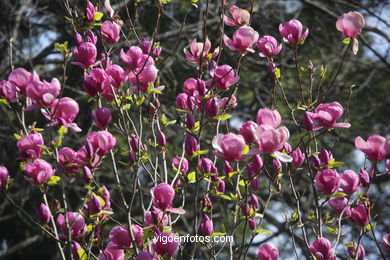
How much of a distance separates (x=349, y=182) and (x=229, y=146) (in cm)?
42

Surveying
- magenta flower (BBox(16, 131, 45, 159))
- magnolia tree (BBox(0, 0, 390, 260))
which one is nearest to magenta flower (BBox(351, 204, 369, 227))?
magnolia tree (BBox(0, 0, 390, 260))

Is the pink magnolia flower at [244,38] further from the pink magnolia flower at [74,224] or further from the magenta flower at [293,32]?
the pink magnolia flower at [74,224]

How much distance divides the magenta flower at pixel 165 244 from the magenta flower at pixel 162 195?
0.06 metres

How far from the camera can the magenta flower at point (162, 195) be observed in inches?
42.2

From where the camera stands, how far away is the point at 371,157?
4.13 ft

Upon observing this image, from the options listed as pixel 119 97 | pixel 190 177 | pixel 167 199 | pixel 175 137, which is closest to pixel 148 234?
pixel 167 199

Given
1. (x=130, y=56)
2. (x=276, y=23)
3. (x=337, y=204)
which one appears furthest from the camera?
(x=276, y=23)

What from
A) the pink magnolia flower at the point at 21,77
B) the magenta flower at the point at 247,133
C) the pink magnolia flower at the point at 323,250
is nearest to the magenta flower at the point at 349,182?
the pink magnolia flower at the point at 323,250

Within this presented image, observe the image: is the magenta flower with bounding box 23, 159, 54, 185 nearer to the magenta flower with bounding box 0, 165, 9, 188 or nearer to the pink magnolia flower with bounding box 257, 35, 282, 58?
the magenta flower with bounding box 0, 165, 9, 188

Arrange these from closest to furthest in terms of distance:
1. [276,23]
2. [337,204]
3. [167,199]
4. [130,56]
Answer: [167,199] → [130,56] → [337,204] → [276,23]

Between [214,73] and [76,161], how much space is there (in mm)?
403

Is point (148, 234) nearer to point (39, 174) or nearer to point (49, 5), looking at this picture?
point (39, 174)

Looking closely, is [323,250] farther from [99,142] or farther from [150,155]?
[99,142]

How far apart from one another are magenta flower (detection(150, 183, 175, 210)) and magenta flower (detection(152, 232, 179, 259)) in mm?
62
